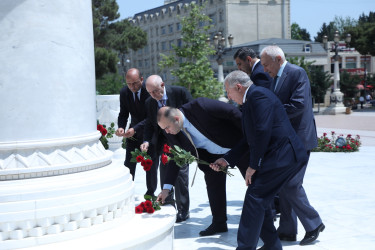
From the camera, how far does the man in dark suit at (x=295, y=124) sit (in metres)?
5.17

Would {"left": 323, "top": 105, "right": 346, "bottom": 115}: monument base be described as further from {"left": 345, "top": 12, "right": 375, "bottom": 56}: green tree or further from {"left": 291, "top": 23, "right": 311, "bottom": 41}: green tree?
{"left": 291, "top": 23, "right": 311, "bottom": 41}: green tree

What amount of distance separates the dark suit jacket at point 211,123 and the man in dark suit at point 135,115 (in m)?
1.23

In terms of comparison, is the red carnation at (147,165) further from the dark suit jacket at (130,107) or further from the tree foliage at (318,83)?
the tree foliage at (318,83)

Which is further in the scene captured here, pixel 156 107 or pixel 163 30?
pixel 163 30

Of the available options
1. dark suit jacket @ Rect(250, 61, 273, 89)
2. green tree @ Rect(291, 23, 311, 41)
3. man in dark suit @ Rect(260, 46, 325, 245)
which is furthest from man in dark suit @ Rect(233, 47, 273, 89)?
green tree @ Rect(291, 23, 311, 41)

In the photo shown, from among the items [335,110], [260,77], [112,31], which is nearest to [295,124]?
[260,77]

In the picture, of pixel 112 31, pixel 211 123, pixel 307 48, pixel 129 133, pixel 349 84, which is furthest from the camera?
pixel 307 48

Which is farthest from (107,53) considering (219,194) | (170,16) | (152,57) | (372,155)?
(152,57)

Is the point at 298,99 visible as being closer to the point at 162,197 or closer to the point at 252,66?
the point at 252,66

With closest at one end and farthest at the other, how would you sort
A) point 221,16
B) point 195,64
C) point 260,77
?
point 260,77 < point 195,64 < point 221,16

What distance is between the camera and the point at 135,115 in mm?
6949

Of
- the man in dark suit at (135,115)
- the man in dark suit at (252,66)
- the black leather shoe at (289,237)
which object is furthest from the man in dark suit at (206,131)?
the man in dark suit at (135,115)

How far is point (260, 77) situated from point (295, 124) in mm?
831

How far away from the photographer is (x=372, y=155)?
1225cm
